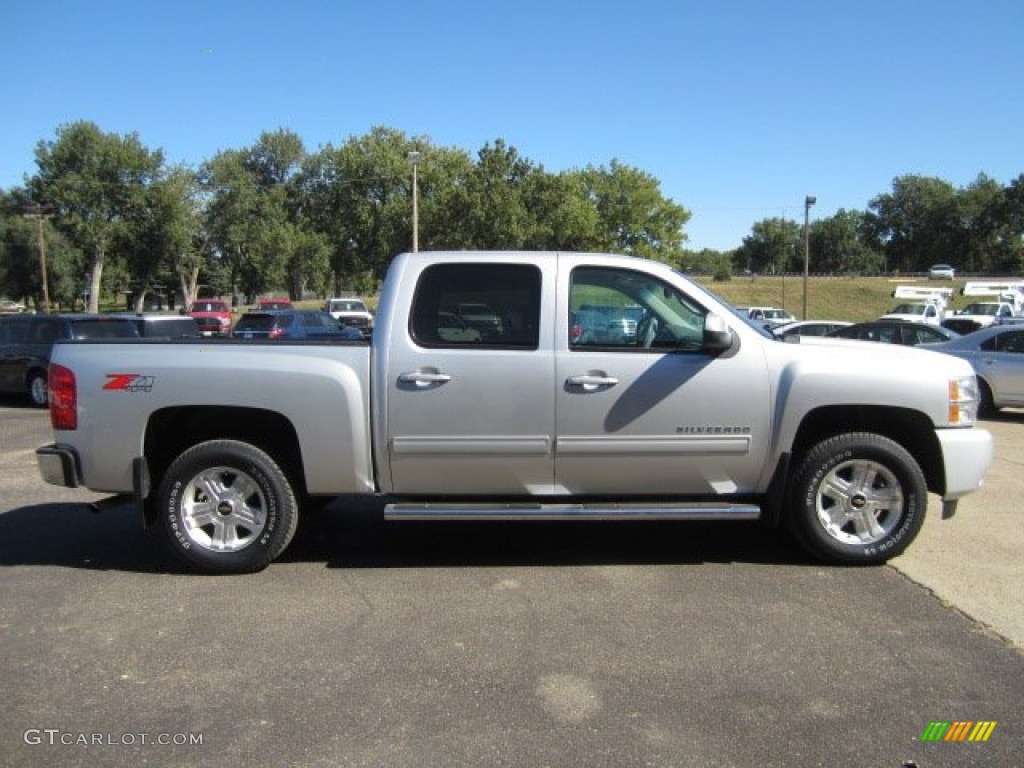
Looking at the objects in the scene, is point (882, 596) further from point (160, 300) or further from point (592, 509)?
point (160, 300)

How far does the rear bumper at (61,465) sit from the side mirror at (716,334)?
388cm

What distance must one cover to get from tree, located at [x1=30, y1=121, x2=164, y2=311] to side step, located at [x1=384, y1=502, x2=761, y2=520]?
60.5m

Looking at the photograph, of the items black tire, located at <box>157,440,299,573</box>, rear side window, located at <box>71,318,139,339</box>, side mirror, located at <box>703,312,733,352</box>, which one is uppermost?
side mirror, located at <box>703,312,733,352</box>

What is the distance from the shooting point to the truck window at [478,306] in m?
4.91

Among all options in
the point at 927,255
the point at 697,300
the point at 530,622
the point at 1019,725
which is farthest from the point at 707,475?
the point at 927,255

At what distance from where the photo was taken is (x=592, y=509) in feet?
15.8

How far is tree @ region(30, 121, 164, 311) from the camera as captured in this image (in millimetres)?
57781

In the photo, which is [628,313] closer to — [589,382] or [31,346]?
[589,382]

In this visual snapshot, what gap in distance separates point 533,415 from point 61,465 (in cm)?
289

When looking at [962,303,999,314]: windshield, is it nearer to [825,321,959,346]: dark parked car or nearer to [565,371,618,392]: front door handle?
[825,321,959,346]: dark parked car

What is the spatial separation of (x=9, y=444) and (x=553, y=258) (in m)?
8.67

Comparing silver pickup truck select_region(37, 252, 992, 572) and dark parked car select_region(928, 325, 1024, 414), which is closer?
silver pickup truck select_region(37, 252, 992, 572)

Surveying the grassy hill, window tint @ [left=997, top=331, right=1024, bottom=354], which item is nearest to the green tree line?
the grassy hill

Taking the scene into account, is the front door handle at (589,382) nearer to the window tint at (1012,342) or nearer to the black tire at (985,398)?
the black tire at (985,398)
